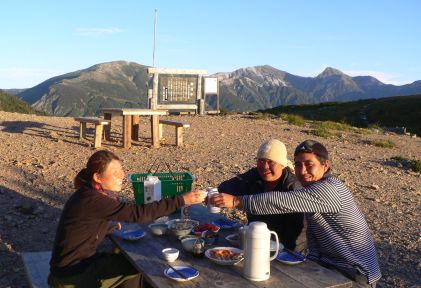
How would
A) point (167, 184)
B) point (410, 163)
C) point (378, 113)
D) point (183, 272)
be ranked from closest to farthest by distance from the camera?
1. point (183, 272)
2. point (167, 184)
3. point (410, 163)
4. point (378, 113)

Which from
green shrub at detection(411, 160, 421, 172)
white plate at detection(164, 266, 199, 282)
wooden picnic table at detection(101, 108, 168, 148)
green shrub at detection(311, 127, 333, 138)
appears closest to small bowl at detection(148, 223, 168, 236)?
white plate at detection(164, 266, 199, 282)

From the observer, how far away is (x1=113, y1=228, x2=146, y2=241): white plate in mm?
3604

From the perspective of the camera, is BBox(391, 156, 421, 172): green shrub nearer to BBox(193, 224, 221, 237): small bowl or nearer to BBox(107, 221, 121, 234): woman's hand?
BBox(193, 224, 221, 237): small bowl

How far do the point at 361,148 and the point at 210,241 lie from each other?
11.7m

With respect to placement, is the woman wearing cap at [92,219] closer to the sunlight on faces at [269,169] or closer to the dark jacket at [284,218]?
the sunlight on faces at [269,169]

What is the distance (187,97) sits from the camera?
70.8 feet

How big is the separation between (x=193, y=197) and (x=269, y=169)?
76cm

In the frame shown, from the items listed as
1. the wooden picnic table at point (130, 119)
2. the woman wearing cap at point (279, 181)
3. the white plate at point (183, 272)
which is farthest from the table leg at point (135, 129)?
the white plate at point (183, 272)

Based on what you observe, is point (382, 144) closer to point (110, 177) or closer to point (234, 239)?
point (234, 239)

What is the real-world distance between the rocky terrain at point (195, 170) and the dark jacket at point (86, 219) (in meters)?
1.79

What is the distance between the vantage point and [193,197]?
3.59 metres

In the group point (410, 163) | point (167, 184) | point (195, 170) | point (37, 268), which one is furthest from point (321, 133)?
point (37, 268)

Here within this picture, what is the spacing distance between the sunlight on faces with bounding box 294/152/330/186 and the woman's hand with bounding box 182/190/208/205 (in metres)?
0.72

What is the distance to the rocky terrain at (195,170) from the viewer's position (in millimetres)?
6035
